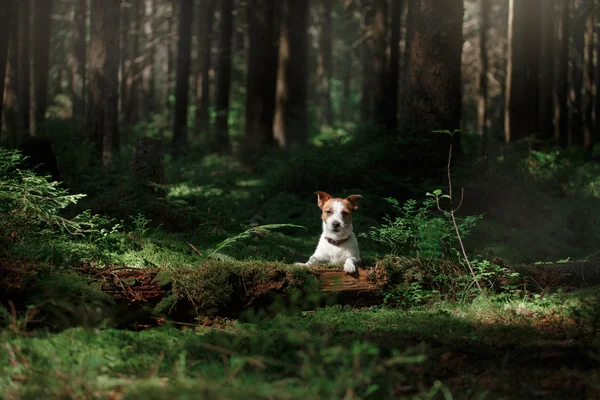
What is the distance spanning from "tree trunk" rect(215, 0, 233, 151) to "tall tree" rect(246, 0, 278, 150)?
2.69m

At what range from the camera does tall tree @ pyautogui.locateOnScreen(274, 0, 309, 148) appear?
24109 millimetres

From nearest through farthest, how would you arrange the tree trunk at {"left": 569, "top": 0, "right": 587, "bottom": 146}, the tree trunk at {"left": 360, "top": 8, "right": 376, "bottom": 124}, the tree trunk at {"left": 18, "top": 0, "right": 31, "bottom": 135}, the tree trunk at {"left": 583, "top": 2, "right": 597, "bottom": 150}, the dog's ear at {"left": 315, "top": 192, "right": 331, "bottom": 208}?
1. the dog's ear at {"left": 315, "top": 192, "right": 331, "bottom": 208}
2. the tree trunk at {"left": 18, "top": 0, "right": 31, "bottom": 135}
3. the tree trunk at {"left": 583, "top": 2, "right": 597, "bottom": 150}
4. the tree trunk at {"left": 569, "top": 0, "right": 587, "bottom": 146}
5. the tree trunk at {"left": 360, "top": 8, "right": 376, "bottom": 124}

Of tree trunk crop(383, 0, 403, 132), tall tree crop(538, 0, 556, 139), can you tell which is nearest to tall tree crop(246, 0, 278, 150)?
tree trunk crop(383, 0, 403, 132)

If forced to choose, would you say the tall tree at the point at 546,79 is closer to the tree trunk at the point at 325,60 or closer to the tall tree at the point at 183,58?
the tall tree at the point at 183,58

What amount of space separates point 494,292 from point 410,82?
23.3 ft

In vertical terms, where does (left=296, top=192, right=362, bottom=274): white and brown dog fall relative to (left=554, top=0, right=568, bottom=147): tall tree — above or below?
below

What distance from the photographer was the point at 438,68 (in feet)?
42.1

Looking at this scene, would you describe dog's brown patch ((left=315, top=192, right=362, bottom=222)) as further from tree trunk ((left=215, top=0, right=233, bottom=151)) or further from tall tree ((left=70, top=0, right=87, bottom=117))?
tall tree ((left=70, top=0, right=87, bottom=117))

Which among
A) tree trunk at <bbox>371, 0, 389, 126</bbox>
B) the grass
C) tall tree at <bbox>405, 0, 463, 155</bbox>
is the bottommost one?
the grass

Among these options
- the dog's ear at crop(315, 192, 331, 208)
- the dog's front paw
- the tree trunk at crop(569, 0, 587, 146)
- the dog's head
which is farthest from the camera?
the tree trunk at crop(569, 0, 587, 146)

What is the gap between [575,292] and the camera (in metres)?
6.78

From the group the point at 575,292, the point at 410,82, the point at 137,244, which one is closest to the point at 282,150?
the point at 410,82

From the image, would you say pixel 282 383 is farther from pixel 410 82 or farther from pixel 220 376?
pixel 410 82

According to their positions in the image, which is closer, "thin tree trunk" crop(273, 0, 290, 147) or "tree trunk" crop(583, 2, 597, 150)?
"thin tree trunk" crop(273, 0, 290, 147)
